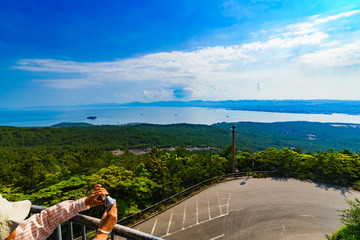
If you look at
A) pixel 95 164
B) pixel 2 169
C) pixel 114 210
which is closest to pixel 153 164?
pixel 95 164

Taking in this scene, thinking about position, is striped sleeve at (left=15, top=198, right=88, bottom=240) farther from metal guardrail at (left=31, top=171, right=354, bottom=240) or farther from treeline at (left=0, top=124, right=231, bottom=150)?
treeline at (left=0, top=124, right=231, bottom=150)

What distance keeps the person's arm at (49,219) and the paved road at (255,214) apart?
394 inches

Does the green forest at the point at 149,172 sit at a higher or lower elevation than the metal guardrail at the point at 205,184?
higher

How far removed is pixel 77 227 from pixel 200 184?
10.2m

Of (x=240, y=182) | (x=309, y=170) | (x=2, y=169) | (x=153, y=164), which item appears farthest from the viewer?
(x=2, y=169)

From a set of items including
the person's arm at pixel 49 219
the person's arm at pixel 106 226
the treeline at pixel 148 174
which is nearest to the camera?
the person's arm at pixel 106 226

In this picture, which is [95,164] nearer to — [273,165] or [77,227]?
[77,227]

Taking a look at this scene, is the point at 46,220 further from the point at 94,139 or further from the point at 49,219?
the point at 94,139

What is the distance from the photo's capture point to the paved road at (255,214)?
10492 mm

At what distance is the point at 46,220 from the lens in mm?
1772

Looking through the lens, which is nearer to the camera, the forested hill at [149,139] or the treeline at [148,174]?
the treeline at [148,174]

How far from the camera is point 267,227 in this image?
1091 centimetres

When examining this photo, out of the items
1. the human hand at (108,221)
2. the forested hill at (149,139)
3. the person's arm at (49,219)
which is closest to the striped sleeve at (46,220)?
the person's arm at (49,219)

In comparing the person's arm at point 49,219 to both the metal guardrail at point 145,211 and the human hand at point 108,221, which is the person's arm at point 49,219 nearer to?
the metal guardrail at point 145,211
